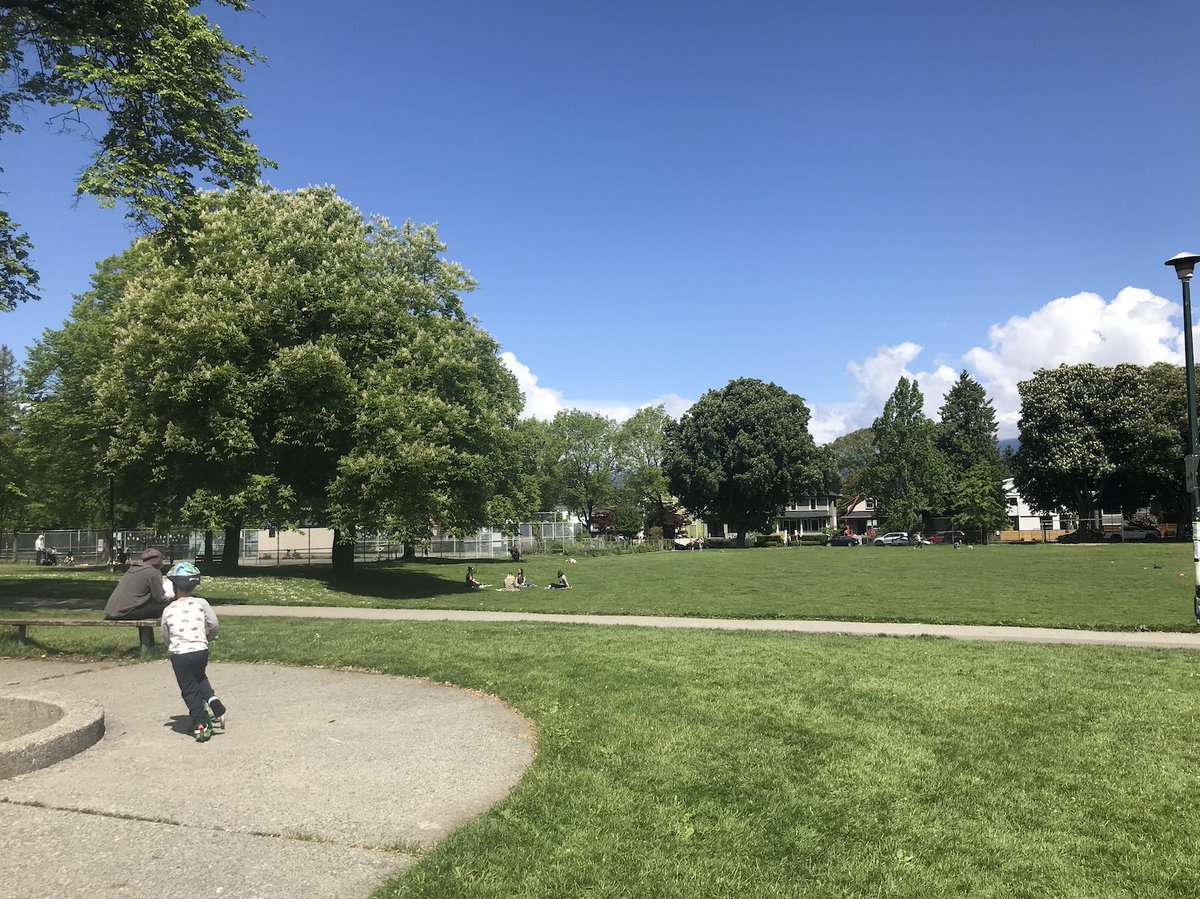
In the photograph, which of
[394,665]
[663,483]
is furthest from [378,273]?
[663,483]

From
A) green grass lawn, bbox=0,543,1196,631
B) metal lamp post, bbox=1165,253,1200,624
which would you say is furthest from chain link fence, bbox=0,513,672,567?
metal lamp post, bbox=1165,253,1200,624

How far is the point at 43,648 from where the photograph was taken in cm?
1098

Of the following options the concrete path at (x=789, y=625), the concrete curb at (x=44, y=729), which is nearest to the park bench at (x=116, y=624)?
the concrete curb at (x=44, y=729)

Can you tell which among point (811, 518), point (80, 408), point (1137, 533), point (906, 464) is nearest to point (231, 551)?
point (80, 408)

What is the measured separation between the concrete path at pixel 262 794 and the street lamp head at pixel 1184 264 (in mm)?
13455

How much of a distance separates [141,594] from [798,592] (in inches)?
657

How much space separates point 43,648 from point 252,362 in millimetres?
14222

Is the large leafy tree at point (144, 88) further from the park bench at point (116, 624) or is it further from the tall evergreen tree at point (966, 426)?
the tall evergreen tree at point (966, 426)

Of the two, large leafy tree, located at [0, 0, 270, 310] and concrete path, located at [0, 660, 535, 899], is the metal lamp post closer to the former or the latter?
concrete path, located at [0, 660, 535, 899]

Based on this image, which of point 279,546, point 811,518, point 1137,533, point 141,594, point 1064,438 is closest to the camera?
point 141,594

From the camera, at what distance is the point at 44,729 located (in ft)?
19.9

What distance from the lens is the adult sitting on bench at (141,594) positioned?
10250mm

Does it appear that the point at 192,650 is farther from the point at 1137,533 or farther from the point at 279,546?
the point at 1137,533

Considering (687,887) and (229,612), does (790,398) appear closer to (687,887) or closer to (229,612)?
(229,612)
